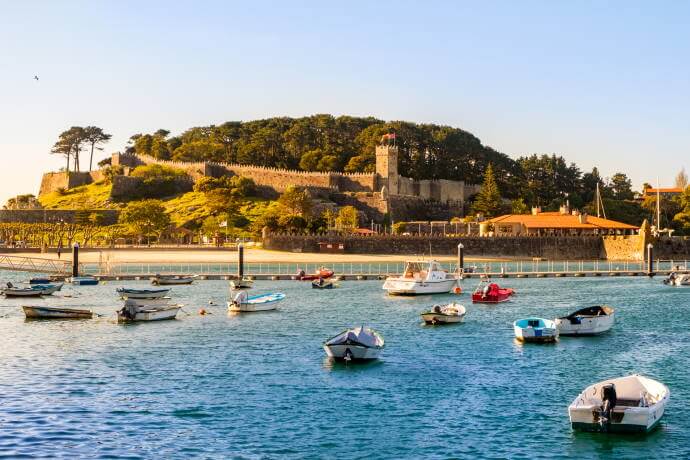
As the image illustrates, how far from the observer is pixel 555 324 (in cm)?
5169

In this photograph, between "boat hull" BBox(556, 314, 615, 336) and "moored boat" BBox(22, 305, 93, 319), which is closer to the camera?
"boat hull" BBox(556, 314, 615, 336)

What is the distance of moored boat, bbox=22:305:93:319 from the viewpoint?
61.5 m

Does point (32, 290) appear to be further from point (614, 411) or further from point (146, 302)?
point (614, 411)

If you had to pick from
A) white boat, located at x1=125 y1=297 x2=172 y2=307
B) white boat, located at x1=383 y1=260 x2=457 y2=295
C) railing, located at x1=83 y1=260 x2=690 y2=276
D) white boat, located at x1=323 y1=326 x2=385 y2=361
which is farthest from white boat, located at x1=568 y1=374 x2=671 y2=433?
railing, located at x1=83 y1=260 x2=690 y2=276

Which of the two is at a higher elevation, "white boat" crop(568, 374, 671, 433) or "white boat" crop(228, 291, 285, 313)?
"white boat" crop(228, 291, 285, 313)

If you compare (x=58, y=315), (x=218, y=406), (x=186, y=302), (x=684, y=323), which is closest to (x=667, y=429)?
(x=218, y=406)

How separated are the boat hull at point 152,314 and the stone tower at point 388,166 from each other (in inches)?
4344

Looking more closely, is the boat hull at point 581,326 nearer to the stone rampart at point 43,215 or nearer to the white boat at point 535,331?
the white boat at point 535,331

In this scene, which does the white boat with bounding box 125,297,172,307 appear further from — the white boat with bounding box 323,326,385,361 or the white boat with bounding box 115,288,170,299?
the white boat with bounding box 323,326,385,361

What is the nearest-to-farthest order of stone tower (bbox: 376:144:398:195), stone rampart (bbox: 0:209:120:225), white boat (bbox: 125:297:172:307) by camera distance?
white boat (bbox: 125:297:172:307), stone rampart (bbox: 0:209:120:225), stone tower (bbox: 376:144:398:195)

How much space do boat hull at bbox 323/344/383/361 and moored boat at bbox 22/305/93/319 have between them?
25.3m

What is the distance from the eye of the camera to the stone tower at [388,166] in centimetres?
17088

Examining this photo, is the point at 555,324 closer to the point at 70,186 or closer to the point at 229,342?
the point at 229,342

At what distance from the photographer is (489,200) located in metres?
172
